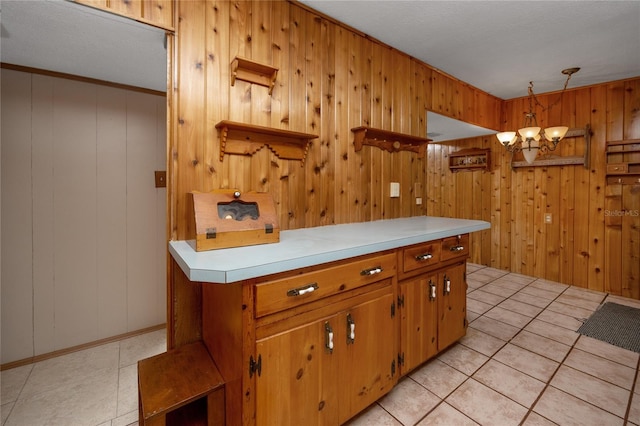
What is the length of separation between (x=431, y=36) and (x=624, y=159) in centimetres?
292

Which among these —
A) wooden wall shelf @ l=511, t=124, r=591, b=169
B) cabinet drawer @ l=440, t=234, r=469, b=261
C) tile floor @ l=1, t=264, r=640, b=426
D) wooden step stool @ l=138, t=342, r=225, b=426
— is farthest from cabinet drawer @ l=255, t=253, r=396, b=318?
wooden wall shelf @ l=511, t=124, r=591, b=169

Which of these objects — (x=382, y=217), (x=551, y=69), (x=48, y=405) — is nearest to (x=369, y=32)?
(x=382, y=217)

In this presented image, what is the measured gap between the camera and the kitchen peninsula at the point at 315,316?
3.69 feet

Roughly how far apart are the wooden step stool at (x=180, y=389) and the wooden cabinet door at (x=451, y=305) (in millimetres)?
1485

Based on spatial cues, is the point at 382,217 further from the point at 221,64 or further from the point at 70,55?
the point at 70,55

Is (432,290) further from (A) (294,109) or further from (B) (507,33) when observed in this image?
(B) (507,33)

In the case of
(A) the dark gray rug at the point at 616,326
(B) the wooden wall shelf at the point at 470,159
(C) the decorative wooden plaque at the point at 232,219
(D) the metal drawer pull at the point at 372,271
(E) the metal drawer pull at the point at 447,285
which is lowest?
(A) the dark gray rug at the point at 616,326

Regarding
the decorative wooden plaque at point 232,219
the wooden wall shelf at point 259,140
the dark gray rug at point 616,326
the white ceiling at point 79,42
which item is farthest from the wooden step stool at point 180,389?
Answer: the dark gray rug at point 616,326

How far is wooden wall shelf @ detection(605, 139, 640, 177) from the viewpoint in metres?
3.33

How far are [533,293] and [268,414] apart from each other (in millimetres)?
3648

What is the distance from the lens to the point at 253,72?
1748 mm

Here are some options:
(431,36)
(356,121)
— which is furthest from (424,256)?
(431,36)

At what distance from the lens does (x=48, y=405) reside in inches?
69.2

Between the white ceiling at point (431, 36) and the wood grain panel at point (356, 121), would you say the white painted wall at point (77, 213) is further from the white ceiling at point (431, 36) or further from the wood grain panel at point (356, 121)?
the wood grain panel at point (356, 121)
